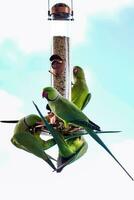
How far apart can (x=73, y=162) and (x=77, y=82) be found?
0.39m

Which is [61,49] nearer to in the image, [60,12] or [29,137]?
[60,12]

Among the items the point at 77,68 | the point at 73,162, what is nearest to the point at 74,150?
the point at 73,162

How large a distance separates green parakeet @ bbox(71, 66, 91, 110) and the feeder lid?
0.25m

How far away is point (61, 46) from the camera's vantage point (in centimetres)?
510

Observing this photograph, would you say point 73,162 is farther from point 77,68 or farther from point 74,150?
point 77,68

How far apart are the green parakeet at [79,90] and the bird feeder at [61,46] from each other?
0.10ft

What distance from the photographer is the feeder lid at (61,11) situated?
16.5ft

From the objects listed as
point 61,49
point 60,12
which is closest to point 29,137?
point 61,49

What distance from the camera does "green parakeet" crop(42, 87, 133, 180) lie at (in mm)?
4652

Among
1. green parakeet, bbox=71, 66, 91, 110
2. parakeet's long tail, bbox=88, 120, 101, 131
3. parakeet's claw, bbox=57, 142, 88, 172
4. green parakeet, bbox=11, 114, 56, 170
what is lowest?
parakeet's claw, bbox=57, 142, 88, 172

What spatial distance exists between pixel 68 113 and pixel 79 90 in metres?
0.36

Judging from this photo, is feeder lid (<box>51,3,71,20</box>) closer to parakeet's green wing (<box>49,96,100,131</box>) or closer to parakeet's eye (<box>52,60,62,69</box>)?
parakeet's eye (<box>52,60,62,69</box>)

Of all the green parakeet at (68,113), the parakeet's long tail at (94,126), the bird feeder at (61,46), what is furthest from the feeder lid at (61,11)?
the parakeet's long tail at (94,126)

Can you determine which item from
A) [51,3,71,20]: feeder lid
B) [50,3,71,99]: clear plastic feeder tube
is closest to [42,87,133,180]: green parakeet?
[50,3,71,99]: clear plastic feeder tube
